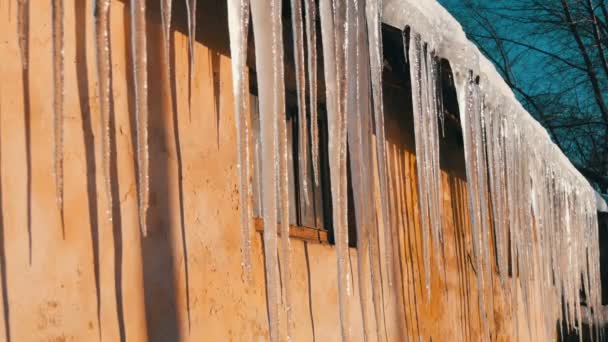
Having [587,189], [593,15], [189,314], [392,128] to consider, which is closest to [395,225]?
[392,128]

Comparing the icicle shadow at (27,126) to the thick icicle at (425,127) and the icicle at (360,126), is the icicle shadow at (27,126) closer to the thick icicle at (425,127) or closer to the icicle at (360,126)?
the icicle at (360,126)

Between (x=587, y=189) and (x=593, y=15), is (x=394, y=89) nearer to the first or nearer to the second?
(x=587, y=189)

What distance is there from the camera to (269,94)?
2654 millimetres

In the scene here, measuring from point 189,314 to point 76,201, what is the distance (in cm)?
62

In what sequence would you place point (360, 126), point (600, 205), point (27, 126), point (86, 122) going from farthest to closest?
1. point (600, 205)
2. point (360, 126)
3. point (86, 122)
4. point (27, 126)

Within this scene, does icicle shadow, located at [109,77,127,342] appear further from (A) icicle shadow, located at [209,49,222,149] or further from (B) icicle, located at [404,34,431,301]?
(B) icicle, located at [404,34,431,301]

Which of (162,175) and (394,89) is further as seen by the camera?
(394,89)

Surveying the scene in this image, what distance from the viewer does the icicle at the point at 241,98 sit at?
2525mm

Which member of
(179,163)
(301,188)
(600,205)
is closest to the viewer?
→ (179,163)

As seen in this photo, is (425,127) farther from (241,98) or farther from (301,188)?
(241,98)

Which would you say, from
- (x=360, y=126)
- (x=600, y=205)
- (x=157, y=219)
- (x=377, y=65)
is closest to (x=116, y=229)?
(x=157, y=219)

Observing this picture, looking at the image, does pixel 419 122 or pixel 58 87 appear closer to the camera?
pixel 58 87

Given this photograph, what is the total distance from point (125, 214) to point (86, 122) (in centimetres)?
30

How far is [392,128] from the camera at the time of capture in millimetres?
5105
